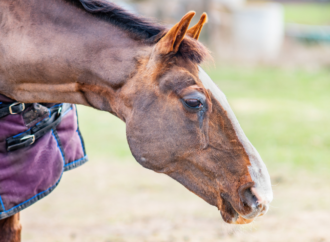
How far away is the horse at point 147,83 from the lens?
1754 mm

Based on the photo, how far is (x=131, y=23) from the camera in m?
1.85

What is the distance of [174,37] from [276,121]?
631 cm

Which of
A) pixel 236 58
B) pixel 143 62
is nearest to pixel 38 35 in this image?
pixel 143 62

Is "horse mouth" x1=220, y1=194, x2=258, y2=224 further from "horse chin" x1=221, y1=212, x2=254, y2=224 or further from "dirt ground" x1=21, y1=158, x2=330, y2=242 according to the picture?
"dirt ground" x1=21, y1=158, x2=330, y2=242

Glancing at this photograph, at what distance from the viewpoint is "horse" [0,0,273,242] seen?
69.1 inches

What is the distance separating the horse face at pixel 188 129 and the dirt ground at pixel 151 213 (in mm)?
1392

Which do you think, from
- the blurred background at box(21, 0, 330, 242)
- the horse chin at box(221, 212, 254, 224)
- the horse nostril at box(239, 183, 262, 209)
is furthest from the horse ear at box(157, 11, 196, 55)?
the horse chin at box(221, 212, 254, 224)

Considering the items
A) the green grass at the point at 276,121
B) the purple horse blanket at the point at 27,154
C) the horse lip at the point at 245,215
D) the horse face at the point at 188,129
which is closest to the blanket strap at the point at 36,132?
the purple horse blanket at the point at 27,154

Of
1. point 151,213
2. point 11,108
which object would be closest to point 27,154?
point 11,108

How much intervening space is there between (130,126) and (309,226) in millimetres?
2632

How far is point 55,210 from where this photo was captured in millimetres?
4266

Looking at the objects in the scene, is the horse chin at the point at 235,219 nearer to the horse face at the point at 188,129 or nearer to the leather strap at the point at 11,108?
the horse face at the point at 188,129

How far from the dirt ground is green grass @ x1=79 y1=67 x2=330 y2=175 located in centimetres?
76

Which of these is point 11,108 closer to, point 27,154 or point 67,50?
point 27,154
